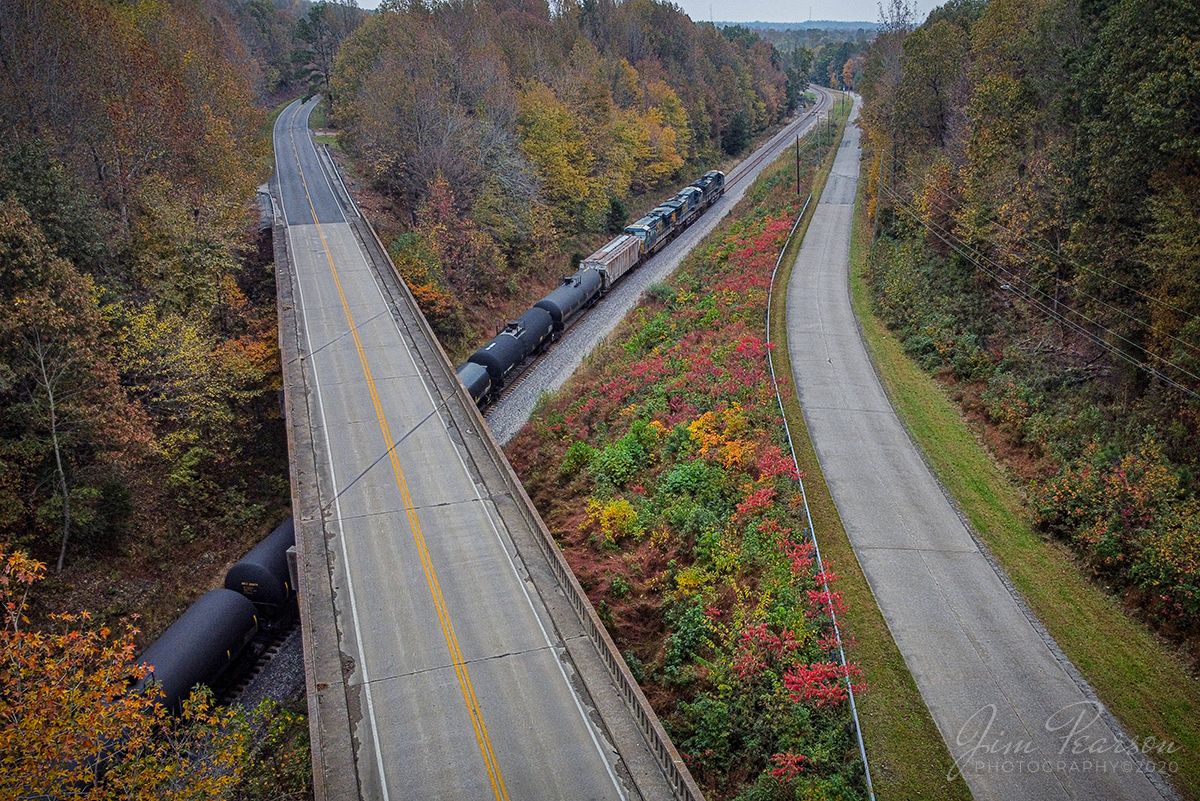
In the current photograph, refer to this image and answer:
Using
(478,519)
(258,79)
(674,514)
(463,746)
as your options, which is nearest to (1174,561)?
(674,514)

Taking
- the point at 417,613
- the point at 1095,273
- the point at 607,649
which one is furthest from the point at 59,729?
the point at 1095,273

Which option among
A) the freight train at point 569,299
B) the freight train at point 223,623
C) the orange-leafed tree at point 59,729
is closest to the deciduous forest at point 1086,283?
the freight train at point 569,299

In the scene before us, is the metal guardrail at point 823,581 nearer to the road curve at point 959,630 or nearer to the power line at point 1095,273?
the road curve at point 959,630

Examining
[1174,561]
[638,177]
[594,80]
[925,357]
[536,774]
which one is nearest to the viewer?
[536,774]

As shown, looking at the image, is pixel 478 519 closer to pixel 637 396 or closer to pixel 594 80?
pixel 637 396

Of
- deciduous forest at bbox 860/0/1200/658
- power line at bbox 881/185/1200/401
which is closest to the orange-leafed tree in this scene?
deciduous forest at bbox 860/0/1200/658

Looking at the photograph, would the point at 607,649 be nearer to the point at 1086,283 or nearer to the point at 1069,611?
the point at 1069,611
